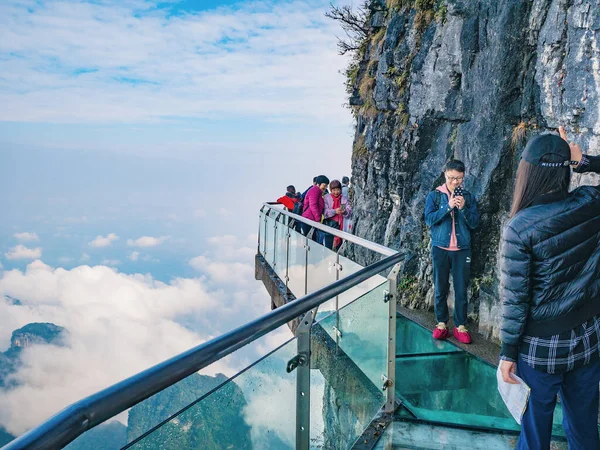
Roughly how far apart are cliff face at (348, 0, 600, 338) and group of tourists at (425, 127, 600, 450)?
2.72 metres

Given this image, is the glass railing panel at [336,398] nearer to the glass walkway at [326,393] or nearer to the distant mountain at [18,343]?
the glass walkway at [326,393]

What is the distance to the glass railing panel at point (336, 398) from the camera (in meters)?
2.76

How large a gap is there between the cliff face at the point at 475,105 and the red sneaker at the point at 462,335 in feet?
1.66

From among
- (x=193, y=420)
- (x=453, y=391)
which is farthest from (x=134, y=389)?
(x=453, y=391)

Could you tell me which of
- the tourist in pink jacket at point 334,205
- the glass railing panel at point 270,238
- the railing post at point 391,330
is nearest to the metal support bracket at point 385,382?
the railing post at point 391,330

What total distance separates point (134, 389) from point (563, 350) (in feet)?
6.53

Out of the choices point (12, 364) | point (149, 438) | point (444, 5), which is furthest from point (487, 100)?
point (12, 364)

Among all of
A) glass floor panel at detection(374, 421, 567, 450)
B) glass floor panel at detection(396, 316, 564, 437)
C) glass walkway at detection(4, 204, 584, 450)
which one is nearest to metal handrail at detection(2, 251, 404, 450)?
glass walkway at detection(4, 204, 584, 450)

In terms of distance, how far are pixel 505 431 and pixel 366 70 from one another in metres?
10.8

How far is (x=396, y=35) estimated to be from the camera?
10.6 m

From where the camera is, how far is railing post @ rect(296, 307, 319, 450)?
2516 millimetres

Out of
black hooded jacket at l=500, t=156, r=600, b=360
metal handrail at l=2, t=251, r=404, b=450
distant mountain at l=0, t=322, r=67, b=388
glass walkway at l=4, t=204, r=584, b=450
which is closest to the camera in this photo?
metal handrail at l=2, t=251, r=404, b=450

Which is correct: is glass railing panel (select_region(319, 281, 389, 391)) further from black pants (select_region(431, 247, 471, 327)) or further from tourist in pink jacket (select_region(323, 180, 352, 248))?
tourist in pink jacket (select_region(323, 180, 352, 248))

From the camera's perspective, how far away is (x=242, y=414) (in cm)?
202
